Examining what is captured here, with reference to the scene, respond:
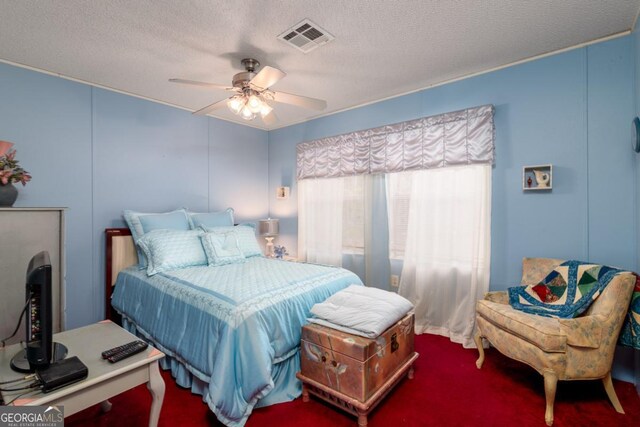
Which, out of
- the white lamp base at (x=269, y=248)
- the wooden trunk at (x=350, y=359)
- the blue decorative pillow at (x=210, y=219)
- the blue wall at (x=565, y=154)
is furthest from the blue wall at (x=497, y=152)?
the wooden trunk at (x=350, y=359)

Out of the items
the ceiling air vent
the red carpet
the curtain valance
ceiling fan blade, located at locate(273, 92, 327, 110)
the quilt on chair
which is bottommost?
the red carpet

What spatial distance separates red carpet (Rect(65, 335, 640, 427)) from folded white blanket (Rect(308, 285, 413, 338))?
1.72 feet

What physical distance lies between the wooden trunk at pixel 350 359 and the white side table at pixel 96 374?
0.86m

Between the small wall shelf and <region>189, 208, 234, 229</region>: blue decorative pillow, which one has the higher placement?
the small wall shelf

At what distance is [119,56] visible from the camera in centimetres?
244

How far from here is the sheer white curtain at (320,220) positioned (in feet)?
12.4

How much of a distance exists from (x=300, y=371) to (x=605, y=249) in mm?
2395

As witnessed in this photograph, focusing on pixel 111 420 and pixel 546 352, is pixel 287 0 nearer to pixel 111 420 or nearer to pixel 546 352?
pixel 546 352

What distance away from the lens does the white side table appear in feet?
3.99

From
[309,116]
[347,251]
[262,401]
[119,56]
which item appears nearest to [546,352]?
[262,401]

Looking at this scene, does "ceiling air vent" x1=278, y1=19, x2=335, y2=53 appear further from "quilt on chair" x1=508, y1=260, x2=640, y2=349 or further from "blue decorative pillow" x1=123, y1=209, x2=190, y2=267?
"quilt on chair" x1=508, y1=260, x2=640, y2=349

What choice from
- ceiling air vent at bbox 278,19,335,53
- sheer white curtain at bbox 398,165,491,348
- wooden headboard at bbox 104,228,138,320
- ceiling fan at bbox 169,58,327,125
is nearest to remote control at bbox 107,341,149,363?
ceiling fan at bbox 169,58,327,125

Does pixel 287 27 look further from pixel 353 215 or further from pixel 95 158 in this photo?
pixel 95 158

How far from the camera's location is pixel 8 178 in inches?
84.0
